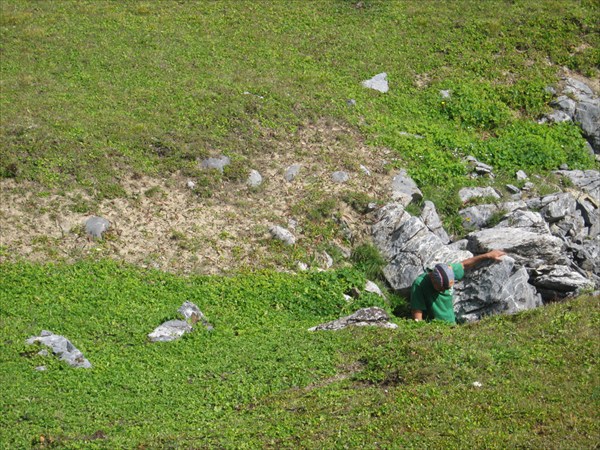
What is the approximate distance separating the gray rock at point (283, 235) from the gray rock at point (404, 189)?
307 cm

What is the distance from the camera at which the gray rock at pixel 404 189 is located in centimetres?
2005

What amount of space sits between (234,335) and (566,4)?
20.8 m

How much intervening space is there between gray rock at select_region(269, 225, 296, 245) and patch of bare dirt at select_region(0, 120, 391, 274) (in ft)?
0.54

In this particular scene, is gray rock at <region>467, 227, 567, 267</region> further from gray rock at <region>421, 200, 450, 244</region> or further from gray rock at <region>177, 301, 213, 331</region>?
gray rock at <region>177, 301, 213, 331</region>

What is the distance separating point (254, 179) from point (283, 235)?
2.34 m

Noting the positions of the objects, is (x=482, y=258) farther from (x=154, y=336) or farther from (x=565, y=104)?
(x=565, y=104)

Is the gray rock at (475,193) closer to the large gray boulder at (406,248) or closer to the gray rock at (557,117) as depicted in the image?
the large gray boulder at (406,248)

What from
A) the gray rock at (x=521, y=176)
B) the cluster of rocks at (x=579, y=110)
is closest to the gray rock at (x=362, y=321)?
the gray rock at (x=521, y=176)

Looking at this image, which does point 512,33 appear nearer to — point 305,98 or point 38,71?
point 305,98

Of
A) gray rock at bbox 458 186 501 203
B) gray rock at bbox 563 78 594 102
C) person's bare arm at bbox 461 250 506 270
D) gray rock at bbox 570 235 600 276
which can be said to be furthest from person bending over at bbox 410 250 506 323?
gray rock at bbox 563 78 594 102

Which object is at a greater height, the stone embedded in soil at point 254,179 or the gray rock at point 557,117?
the stone embedded in soil at point 254,179

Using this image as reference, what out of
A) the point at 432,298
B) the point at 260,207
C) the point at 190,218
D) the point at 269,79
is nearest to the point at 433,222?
the point at 432,298

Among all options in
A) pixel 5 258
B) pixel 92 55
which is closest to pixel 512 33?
pixel 92 55

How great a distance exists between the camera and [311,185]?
66.2 ft
